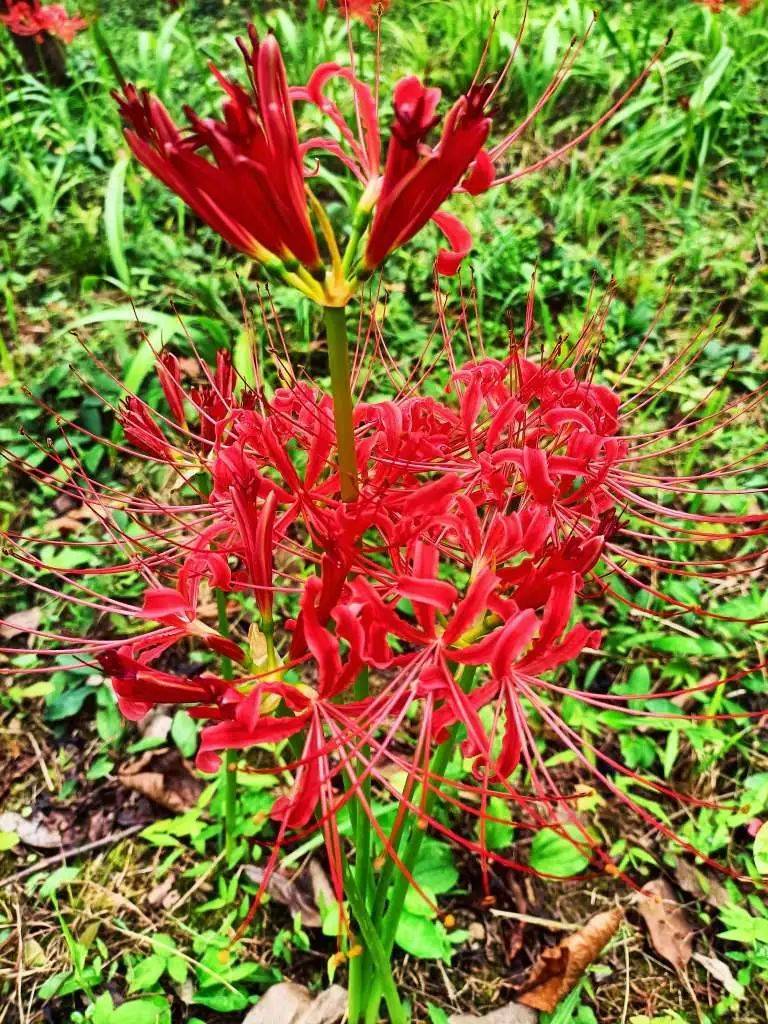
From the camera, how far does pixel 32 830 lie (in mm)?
1729

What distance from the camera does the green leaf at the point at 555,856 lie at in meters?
1.54

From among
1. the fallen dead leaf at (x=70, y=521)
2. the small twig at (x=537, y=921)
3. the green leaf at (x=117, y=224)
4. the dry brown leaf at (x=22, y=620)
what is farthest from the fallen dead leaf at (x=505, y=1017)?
the green leaf at (x=117, y=224)

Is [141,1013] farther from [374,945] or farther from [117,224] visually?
[117,224]

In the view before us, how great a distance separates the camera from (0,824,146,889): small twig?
165cm

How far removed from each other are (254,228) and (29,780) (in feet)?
5.06

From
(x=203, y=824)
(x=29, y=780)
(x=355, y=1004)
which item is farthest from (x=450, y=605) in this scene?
(x=29, y=780)

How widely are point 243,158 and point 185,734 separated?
4.56 ft

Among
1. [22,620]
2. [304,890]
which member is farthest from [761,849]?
[22,620]

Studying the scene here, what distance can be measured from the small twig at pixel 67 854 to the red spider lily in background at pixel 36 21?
3.24 meters

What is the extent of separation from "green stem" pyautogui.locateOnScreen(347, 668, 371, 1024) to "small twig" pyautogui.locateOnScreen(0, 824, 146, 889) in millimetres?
653

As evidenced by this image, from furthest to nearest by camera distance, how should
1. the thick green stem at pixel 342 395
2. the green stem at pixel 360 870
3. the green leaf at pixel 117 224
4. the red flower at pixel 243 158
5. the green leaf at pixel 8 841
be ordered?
1. the green leaf at pixel 117 224
2. the green leaf at pixel 8 841
3. the green stem at pixel 360 870
4. the thick green stem at pixel 342 395
5. the red flower at pixel 243 158

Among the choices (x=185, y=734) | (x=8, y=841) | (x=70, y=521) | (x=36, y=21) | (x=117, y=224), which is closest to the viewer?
(x=8, y=841)

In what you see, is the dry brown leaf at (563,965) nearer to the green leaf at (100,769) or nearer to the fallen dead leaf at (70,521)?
the green leaf at (100,769)

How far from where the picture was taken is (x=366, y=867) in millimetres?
1142
